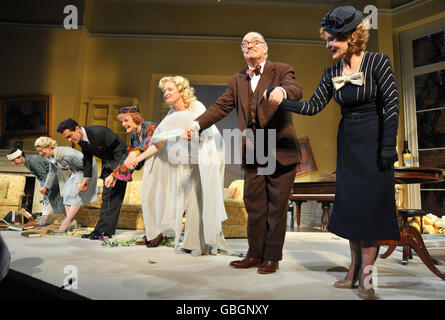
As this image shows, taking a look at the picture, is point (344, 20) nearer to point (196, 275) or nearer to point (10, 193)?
point (196, 275)

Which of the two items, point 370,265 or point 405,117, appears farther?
point 405,117

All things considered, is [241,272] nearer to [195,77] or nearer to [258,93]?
[258,93]

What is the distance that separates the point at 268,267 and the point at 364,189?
2.56ft

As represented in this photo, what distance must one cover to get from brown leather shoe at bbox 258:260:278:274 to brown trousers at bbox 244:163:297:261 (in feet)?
0.08

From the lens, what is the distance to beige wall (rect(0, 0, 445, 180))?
313 inches

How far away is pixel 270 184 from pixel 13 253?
2.11 m

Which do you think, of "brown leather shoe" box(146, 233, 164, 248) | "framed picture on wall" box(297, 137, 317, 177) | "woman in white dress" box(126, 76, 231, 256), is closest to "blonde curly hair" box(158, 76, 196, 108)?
"woman in white dress" box(126, 76, 231, 256)

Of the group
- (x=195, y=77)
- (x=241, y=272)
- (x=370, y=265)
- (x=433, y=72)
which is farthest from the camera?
(x=195, y=77)

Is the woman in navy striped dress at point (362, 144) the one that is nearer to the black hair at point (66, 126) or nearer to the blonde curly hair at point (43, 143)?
the black hair at point (66, 126)

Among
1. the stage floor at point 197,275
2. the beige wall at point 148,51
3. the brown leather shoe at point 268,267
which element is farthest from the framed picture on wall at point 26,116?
the brown leather shoe at point 268,267

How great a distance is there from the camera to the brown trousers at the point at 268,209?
210cm

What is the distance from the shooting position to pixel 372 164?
1.61m

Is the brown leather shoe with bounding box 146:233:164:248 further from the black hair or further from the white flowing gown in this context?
the black hair
